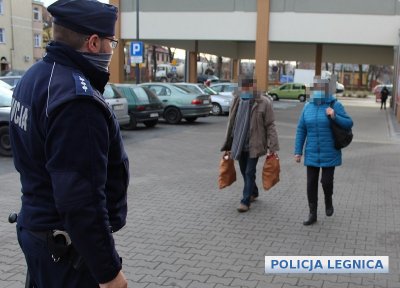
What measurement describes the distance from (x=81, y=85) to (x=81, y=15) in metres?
0.28

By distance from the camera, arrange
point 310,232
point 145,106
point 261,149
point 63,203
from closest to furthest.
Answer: point 63,203, point 310,232, point 261,149, point 145,106

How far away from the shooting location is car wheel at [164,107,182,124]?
18812mm

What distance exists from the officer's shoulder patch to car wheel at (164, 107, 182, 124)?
1686 centimetres

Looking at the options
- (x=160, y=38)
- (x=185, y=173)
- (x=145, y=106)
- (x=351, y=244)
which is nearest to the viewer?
(x=351, y=244)

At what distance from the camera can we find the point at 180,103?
18750mm

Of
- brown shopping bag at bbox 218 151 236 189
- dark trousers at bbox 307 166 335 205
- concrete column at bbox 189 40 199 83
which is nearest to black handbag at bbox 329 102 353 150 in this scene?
dark trousers at bbox 307 166 335 205

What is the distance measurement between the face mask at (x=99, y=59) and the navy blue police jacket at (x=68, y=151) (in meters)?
0.02

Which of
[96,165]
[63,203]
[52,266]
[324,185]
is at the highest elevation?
[96,165]

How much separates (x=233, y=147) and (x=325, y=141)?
1.25 meters

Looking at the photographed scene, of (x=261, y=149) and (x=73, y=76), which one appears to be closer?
(x=73, y=76)

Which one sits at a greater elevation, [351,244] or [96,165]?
[96,165]

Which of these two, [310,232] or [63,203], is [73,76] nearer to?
[63,203]

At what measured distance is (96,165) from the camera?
1867 mm

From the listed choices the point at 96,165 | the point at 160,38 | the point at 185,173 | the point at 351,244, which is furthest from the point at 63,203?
the point at 160,38
